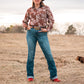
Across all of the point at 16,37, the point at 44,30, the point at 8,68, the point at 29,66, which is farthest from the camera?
the point at 16,37

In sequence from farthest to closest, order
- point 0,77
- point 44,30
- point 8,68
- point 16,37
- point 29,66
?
point 16,37
point 8,68
point 0,77
point 29,66
point 44,30

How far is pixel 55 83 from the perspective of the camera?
17.4ft

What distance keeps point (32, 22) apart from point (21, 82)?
4.68ft

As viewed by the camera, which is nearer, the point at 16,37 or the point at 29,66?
the point at 29,66

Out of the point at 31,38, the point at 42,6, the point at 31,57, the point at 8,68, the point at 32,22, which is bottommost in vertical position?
the point at 8,68

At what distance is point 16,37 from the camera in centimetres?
2138

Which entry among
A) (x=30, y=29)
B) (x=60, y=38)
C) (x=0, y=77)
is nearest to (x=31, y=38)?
(x=30, y=29)

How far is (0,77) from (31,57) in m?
1.34

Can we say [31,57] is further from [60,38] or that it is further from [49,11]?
[60,38]

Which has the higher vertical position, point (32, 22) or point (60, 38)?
point (32, 22)

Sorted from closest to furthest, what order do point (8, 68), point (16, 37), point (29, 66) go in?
point (29, 66)
point (8, 68)
point (16, 37)

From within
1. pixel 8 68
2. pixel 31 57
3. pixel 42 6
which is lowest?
pixel 8 68

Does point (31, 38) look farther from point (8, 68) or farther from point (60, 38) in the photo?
point (60, 38)

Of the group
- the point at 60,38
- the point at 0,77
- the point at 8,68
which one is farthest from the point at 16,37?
the point at 0,77
